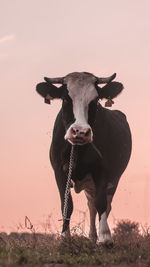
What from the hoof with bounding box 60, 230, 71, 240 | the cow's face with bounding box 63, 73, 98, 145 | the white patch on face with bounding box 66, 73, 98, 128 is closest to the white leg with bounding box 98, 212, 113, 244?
the hoof with bounding box 60, 230, 71, 240

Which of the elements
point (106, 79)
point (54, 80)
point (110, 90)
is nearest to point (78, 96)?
point (54, 80)

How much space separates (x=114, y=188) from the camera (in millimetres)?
11484

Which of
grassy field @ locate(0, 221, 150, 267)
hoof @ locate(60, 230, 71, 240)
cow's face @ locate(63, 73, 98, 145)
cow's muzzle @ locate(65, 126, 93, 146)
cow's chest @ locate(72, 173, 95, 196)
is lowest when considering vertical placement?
grassy field @ locate(0, 221, 150, 267)

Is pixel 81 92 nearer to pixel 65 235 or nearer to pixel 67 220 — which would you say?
pixel 67 220

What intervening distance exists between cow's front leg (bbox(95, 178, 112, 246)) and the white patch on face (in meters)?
1.14

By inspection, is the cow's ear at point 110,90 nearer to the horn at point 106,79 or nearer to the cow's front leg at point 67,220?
the horn at point 106,79

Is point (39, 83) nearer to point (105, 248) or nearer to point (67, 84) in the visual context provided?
point (67, 84)

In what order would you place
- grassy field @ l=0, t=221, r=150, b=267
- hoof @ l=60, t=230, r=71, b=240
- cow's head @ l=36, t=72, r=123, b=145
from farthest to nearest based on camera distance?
cow's head @ l=36, t=72, r=123, b=145 → hoof @ l=60, t=230, r=71, b=240 → grassy field @ l=0, t=221, r=150, b=267

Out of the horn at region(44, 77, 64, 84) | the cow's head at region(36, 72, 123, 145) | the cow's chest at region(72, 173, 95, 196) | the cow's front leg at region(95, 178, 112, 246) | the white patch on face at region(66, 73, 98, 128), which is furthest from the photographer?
the horn at region(44, 77, 64, 84)

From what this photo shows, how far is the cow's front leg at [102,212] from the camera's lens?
28.5ft

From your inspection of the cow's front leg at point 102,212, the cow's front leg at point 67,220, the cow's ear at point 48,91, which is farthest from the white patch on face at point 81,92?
the cow's front leg at point 67,220

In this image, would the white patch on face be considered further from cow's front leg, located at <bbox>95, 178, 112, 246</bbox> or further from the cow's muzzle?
cow's front leg, located at <bbox>95, 178, 112, 246</bbox>

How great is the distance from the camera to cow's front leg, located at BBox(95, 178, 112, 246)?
28.5 feet

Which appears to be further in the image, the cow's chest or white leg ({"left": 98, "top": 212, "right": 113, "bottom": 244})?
the cow's chest
